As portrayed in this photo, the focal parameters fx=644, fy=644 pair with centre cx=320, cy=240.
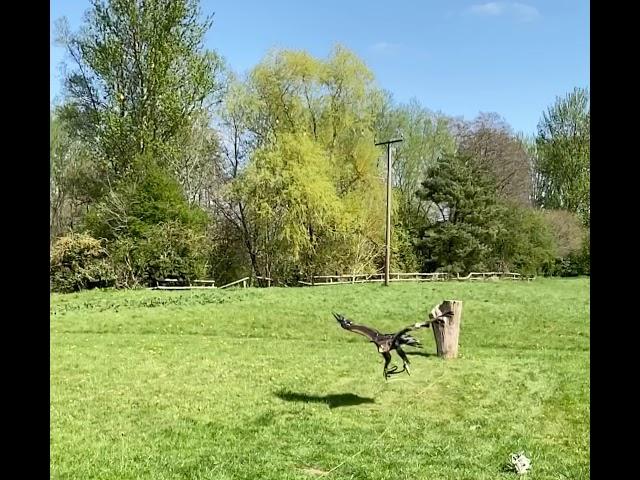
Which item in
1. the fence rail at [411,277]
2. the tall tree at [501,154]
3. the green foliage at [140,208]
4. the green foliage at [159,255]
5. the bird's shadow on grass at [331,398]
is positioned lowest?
the bird's shadow on grass at [331,398]

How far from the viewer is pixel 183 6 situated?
1091 cm

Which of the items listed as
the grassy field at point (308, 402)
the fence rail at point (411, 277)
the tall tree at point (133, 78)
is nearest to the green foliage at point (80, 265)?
the tall tree at point (133, 78)

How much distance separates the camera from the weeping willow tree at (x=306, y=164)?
1095cm

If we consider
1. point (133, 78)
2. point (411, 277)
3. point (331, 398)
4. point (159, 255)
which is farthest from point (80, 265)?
point (331, 398)

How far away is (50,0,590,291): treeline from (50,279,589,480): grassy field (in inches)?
182

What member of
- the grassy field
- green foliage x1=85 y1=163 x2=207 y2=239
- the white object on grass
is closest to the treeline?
green foliage x1=85 y1=163 x2=207 y2=239

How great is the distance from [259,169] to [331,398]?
26.5ft

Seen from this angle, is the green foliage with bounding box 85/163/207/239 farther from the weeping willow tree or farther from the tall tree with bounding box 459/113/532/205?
the tall tree with bounding box 459/113/532/205

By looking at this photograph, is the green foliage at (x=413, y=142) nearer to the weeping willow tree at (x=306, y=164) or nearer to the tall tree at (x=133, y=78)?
the weeping willow tree at (x=306, y=164)

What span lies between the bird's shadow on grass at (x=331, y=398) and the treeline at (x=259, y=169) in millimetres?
7134

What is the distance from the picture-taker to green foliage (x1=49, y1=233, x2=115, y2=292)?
9.33 m

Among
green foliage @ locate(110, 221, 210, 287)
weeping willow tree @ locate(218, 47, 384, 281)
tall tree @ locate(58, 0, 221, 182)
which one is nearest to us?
green foliage @ locate(110, 221, 210, 287)
